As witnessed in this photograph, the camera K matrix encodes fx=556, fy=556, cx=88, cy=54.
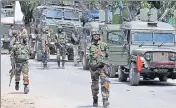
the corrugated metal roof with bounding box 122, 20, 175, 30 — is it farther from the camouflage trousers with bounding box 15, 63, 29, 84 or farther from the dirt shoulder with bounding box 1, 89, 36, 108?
the dirt shoulder with bounding box 1, 89, 36, 108

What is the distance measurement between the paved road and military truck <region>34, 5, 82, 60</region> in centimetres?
742

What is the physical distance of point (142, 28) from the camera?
19.0m

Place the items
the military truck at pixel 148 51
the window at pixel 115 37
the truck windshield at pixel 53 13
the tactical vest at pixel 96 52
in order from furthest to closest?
the truck windshield at pixel 53 13 → the window at pixel 115 37 → the military truck at pixel 148 51 → the tactical vest at pixel 96 52

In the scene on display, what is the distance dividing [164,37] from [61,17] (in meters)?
12.2

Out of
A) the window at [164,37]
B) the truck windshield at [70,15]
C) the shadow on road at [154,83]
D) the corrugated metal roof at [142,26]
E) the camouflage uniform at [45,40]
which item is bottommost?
the shadow on road at [154,83]

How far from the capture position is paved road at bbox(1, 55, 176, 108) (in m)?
13.4

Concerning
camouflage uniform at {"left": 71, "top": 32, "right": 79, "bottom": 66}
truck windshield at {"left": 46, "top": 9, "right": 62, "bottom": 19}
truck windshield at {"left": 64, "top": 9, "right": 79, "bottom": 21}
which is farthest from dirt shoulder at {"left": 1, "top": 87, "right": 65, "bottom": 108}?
truck windshield at {"left": 64, "top": 9, "right": 79, "bottom": 21}

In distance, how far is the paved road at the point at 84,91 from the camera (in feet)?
43.9

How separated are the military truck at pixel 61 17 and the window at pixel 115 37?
8835mm

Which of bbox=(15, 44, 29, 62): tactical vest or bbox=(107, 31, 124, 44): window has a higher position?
bbox=(107, 31, 124, 44): window

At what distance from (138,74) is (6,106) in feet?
20.3

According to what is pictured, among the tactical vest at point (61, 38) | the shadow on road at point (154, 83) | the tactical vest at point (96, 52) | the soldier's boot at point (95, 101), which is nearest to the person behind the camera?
the tactical vest at point (96, 52)

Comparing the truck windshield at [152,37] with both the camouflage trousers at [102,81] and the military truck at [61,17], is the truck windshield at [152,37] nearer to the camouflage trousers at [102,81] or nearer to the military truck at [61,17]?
the camouflage trousers at [102,81]

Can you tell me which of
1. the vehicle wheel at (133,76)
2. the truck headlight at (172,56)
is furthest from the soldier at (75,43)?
the truck headlight at (172,56)
